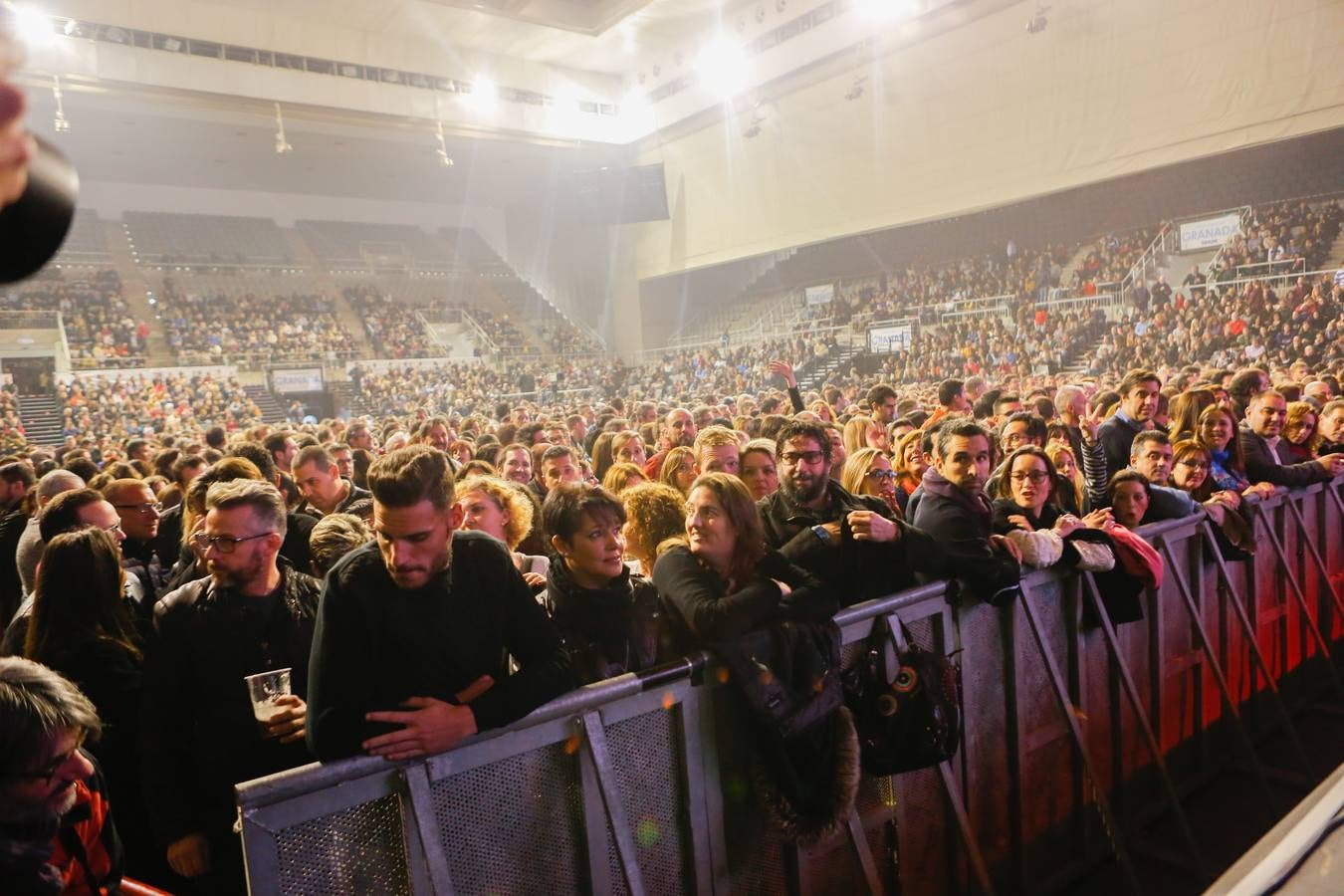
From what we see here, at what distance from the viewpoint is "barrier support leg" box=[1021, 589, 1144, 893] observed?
9.78 ft

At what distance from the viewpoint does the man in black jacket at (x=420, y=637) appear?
1746 mm

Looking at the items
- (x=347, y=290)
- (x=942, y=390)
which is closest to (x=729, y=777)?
(x=942, y=390)

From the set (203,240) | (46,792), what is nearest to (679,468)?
(46,792)

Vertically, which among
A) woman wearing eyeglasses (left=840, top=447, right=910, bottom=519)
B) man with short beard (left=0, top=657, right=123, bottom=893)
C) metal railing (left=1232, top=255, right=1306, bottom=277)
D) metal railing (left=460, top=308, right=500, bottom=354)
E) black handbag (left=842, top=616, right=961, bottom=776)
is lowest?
black handbag (left=842, top=616, right=961, bottom=776)

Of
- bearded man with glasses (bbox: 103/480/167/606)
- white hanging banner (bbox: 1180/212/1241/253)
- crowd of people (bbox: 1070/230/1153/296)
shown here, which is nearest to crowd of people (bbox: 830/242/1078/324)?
crowd of people (bbox: 1070/230/1153/296)

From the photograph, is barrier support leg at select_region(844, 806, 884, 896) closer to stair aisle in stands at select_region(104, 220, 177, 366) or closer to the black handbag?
the black handbag

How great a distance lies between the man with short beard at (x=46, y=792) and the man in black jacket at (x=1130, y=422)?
5.31m

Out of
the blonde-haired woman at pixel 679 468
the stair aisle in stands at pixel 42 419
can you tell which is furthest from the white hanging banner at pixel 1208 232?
the stair aisle in stands at pixel 42 419

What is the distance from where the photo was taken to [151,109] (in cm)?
1848

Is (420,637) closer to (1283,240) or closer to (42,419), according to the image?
(1283,240)

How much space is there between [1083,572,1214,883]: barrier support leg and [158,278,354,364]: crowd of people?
70.9 feet

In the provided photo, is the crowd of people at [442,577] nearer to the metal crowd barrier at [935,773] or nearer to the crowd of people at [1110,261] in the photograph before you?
the metal crowd barrier at [935,773]

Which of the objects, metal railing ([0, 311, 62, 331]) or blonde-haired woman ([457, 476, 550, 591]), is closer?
blonde-haired woman ([457, 476, 550, 591])

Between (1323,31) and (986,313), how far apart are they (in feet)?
22.7
